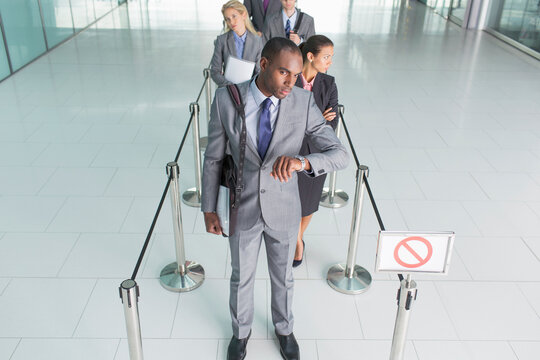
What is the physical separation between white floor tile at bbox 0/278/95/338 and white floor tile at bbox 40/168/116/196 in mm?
1352

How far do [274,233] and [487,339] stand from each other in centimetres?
172

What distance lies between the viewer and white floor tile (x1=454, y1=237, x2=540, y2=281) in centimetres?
377

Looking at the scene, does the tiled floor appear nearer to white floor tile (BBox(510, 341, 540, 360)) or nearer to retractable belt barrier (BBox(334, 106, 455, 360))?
white floor tile (BBox(510, 341, 540, 360))

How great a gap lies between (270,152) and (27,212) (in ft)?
10.3

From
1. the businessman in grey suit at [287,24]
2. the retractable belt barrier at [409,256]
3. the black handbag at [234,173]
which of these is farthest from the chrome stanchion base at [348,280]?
the businessman in grey suit at [287,24]

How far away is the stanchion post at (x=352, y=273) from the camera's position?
136 inches

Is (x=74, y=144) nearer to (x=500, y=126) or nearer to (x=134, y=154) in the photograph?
(x=134, y=154)

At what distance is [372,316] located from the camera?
332cm

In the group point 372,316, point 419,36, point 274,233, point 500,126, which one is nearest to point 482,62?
point 419,36

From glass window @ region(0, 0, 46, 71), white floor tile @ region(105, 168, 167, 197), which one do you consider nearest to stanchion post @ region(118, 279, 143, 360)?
white floor tile @ region(105, 168, 167, 197)

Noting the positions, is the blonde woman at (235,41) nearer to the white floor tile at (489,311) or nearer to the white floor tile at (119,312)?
the white floor tile at (119,312)

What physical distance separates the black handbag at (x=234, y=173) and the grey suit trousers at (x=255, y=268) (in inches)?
4.7

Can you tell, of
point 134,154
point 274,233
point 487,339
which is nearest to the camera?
point 274,233

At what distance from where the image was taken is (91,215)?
4.40 meters
